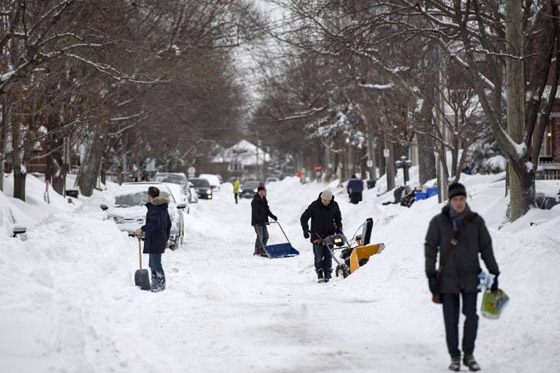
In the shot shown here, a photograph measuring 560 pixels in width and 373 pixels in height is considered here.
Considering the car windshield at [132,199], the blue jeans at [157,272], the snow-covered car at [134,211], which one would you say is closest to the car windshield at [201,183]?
the snow-covered car at [134,211]

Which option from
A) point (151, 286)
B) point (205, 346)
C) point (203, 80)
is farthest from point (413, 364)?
point (203, 80)

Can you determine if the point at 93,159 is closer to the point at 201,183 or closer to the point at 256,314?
the point at 201,183

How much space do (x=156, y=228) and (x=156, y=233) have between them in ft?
0.25

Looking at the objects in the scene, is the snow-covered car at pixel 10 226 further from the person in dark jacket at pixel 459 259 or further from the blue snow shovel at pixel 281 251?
the person in dark jacket at pixel 459 259

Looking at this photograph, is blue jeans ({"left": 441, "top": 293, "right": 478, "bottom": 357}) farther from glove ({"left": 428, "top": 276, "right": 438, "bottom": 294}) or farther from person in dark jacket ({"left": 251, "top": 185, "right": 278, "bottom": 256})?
person in dark jacket ({"left": 251, "top": 185, "right": 278, "bottom": 256})

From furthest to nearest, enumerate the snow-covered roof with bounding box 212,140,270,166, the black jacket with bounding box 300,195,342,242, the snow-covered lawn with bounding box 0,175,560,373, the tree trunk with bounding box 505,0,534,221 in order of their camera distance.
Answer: the snow-covered roof with bounding box 212,140,270,166 → the tree trunk with bounding box 505,0,534,221 → the black jacket with bounding box 300,195,342,242 → the snow-covered lawn with bounding box 0,175,560,373

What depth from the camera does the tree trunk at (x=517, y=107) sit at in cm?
1658

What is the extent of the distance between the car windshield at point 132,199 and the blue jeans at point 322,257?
8.74m

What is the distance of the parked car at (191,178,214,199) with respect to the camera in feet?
209

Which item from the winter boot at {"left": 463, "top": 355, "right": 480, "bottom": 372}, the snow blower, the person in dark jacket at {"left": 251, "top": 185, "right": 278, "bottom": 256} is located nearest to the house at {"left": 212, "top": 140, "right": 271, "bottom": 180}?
the person in dark jacket at {"left": 251, "top": 185, "right": 278, "bottom": 256}

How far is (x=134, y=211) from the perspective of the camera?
22.9 meters

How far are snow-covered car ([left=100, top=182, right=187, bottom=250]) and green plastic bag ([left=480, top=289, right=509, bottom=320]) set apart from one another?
579 inches

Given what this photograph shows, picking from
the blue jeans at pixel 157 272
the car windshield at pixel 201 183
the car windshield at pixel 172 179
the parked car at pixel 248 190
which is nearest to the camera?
the blue jeans at pixel 157 272

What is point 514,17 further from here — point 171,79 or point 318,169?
point 318,169
